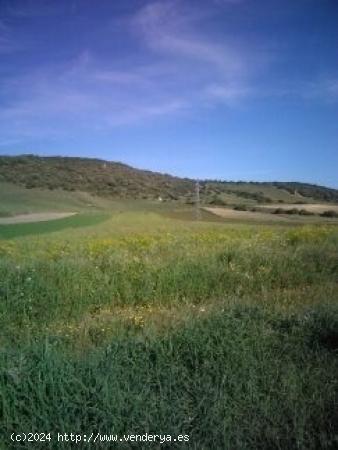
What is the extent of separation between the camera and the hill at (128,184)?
2135 inches

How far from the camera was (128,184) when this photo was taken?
68938 millimetres

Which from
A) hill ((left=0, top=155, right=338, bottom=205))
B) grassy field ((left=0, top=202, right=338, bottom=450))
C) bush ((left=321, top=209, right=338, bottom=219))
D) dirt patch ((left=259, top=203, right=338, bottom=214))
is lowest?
grassy field ((left=0, top=202, right=338, bottom=450))

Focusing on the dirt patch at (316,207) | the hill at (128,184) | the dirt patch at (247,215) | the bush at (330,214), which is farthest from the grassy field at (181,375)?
the hill at (128,184)

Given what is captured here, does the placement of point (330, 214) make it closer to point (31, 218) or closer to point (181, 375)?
point (31, 218)

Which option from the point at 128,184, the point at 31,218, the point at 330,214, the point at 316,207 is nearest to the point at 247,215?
the point at 316,207

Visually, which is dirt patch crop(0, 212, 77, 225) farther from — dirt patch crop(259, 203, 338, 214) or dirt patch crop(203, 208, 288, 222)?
dirt patch crop(259, 203, 338, 214)

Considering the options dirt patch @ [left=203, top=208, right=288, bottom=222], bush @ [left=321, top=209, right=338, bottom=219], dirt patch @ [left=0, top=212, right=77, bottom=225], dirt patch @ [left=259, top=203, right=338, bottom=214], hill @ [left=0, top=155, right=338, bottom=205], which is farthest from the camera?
hill @ [left=0, top=155, right=338, bottom=205]

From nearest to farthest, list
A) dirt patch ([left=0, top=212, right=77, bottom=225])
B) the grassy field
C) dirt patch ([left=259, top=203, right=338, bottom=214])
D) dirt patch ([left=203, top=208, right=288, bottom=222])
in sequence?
the grassy field < dirt patch ([left=0, top=212, right=77, bottom=225]) < dirt patch ([left=203, top=208, right=288, bottom=222]) < dirt patch ([left=259, top=203, right=338, bottom=214])

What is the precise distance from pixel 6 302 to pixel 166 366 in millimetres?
5072

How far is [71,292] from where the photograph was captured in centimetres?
1035

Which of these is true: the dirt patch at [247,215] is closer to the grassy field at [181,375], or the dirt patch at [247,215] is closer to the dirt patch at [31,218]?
the dirt patch at [31,218]

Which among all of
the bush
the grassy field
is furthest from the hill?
the grassy field

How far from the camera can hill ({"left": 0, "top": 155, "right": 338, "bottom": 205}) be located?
54.2 m

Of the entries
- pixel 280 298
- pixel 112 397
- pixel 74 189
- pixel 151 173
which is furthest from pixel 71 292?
pixel 151 173
